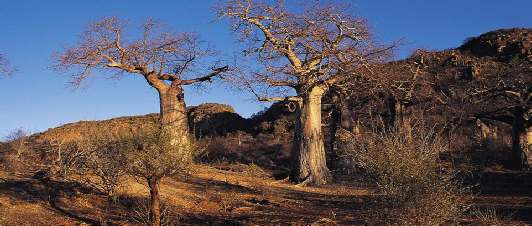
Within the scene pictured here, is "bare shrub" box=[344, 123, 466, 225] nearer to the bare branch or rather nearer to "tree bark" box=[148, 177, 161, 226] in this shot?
"tree bark" box=[148, 177, 161, 226]

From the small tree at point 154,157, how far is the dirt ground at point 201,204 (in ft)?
1.59

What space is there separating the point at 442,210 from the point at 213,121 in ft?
84.4

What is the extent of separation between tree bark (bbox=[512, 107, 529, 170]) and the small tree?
11.9 metres

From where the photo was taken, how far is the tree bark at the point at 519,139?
663 inches

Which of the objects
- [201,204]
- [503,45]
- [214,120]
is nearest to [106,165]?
[201,204]

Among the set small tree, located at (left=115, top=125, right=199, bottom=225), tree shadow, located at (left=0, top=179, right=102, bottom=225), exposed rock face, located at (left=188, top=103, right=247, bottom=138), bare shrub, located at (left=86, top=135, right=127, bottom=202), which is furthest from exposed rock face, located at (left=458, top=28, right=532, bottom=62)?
small tree, located at (left=115, top=125, right=199, bottom=225)

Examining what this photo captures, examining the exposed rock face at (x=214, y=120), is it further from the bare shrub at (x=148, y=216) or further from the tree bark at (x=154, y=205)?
the tree bark at (x=154, y=205)

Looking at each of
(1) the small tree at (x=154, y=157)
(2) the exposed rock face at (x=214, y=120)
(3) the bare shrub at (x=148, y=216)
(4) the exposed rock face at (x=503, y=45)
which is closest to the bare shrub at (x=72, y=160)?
(3) the bare shrub at (x=148, y=216)

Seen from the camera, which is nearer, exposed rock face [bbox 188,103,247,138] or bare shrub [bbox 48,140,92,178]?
bare shrub [bbox 48,140,92,178]

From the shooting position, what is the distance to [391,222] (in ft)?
24.2

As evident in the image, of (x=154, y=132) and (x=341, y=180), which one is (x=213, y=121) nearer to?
(x=341, y=180)

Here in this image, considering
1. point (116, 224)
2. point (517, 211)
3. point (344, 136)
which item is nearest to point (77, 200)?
point (116, 224)

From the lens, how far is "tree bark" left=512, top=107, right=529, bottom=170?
16828mm

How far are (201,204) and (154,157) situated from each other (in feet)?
11.1
